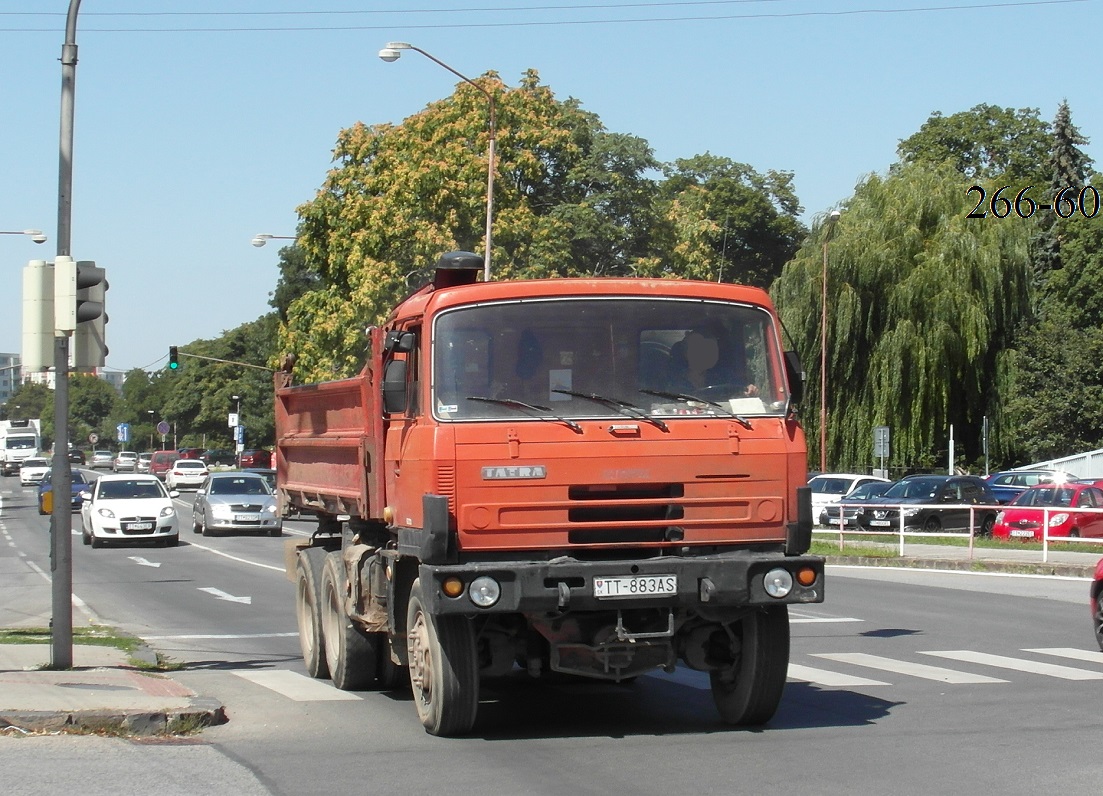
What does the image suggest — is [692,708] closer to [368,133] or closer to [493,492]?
[493,492]

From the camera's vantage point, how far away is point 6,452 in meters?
111

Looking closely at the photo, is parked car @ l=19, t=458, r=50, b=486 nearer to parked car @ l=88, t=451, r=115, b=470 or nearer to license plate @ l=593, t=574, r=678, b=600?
parked car @ l=88, t=451, r=115, b=470

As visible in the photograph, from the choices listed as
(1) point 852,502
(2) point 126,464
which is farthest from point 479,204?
(2) point 126,464

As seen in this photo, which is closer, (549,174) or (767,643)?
(767,643)

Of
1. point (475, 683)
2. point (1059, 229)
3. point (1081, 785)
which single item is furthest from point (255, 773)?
point (1059, 229)

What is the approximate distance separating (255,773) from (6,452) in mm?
109490

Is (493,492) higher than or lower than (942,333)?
lower

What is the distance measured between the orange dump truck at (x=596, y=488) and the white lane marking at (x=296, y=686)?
177 cm

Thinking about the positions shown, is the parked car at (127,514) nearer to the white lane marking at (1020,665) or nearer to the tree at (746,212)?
the white lane marking at (1020,665)

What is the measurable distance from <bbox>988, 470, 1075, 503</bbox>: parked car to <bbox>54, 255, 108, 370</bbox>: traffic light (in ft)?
110

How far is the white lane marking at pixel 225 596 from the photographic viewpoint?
21266 millimetres

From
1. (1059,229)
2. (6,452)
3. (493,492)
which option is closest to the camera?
(493,492)

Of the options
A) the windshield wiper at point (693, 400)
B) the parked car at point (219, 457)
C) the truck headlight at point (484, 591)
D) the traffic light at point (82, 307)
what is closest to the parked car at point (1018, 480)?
the traffic light at point (82, 307)

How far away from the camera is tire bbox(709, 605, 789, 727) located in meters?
9.50
